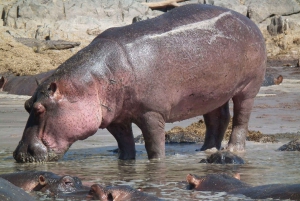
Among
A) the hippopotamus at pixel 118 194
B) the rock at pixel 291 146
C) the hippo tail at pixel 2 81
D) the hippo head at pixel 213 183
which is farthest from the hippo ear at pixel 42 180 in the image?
the hippo tail at pixel 2 81

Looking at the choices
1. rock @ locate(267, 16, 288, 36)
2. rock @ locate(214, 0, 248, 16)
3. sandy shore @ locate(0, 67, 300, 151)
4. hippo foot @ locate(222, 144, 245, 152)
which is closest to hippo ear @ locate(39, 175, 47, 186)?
sandy shore @ locate(0, 67, 300, 151)

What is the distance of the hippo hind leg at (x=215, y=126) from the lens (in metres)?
8.49

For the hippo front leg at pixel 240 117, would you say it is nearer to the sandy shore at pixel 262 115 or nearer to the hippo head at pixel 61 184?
the sandy shore at pixel 262 115

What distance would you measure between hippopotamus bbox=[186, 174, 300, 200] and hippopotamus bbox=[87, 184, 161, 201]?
2.37 feet

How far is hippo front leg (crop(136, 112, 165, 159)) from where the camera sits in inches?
281

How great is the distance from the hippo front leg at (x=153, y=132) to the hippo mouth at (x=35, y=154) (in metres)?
0.82

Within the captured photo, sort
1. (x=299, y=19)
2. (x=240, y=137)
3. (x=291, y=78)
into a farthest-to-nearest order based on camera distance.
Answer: (x=299, y=19) < (x=291, y=78) < (x=240, y=137)

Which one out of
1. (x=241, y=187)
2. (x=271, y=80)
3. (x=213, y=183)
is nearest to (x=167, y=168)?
(x=213, y=183)

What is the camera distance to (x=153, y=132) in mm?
7184

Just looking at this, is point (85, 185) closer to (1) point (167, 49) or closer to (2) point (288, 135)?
(1) point (167, 49)

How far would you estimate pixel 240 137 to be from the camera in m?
8.36

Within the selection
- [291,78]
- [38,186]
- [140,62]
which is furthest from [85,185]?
[291,78]

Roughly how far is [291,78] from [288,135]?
11.9 meters

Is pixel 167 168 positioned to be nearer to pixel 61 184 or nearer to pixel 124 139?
pixel 124 139
